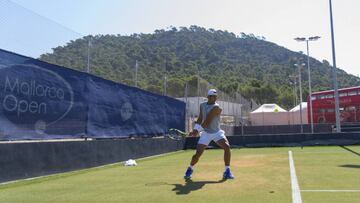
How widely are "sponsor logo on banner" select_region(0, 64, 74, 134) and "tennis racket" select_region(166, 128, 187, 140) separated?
1090cm

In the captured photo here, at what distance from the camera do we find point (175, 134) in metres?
23.5

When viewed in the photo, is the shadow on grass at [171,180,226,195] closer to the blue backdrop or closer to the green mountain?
the blue backdrop

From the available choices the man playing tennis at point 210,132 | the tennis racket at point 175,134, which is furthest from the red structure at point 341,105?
the man playing tennis at point 210,132

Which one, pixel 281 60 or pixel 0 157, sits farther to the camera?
pixel 281 60

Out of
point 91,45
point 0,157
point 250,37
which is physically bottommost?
point 0,157

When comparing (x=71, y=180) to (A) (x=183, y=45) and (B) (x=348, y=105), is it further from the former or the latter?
(A) (x=183, y=45)

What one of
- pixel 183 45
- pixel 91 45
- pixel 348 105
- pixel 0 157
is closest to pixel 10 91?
pixel 0 157

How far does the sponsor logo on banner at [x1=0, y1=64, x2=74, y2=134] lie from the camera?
9258mm

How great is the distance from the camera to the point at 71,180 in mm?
9352

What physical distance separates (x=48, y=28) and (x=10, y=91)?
10.2 feet

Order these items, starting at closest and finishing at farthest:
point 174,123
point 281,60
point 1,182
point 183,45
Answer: point 1,182, point 174,123, point 183,45, point 281,60

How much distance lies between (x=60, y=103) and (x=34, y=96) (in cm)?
122

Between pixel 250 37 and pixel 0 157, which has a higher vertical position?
pixel 250 37

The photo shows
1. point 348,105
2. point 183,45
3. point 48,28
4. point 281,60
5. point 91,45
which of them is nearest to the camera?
point 48,28
